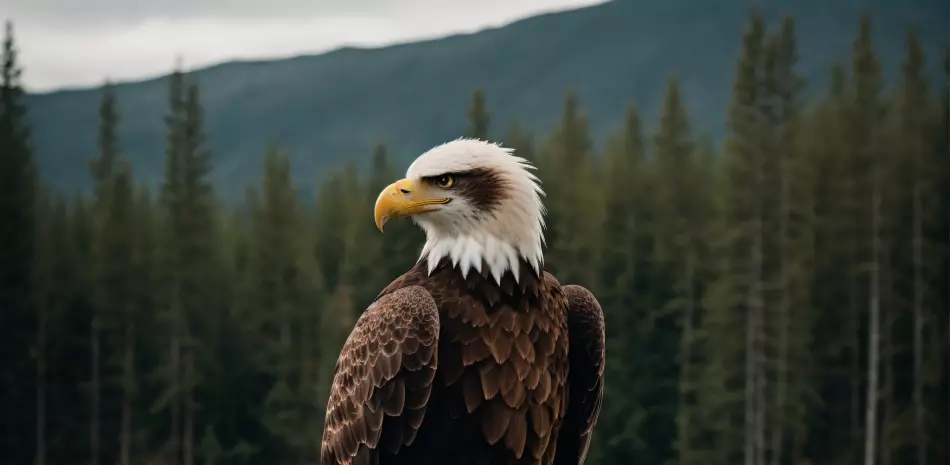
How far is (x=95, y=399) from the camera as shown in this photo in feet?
153

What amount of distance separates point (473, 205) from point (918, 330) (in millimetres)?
39227

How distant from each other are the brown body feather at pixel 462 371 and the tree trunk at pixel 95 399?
4380cm

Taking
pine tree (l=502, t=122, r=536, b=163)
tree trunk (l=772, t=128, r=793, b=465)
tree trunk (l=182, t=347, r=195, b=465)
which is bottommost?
tree trunk (l=182, t=347, r=195, b=465)

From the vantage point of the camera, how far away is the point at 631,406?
1737 inches

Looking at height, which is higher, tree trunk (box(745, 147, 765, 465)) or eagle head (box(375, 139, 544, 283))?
eagle head (box(375, 139, 544, 283))

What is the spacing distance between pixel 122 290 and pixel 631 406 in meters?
23.4

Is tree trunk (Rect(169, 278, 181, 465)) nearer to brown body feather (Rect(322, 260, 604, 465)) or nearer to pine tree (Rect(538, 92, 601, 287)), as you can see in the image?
pine tree (Rect(538, 92, 601, 287))

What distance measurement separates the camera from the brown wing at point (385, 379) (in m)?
5.50

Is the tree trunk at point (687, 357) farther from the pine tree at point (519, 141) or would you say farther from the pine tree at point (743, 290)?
the pine tree at point (519, 141)

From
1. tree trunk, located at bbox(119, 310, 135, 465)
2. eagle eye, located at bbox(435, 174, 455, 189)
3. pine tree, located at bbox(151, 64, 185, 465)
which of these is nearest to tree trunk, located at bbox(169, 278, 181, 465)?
pine tree, located at bbox(151, 64, 185, 465)

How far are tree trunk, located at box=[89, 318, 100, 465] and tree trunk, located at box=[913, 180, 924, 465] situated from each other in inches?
1353

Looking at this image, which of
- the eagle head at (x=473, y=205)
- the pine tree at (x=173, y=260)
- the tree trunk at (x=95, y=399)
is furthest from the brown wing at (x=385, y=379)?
the tree trunk at (x=95, y=399)

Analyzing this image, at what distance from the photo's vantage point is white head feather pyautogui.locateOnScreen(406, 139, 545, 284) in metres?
5.53

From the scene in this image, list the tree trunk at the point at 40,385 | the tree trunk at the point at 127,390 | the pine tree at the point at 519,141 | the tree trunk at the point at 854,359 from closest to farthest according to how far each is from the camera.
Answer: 1. the pine tree at the point at 519,141
2. the tree trunk at the point at 854,359
3. the tree trunk at the point at 40,385
4. the tree trunk at the point at 127,390
